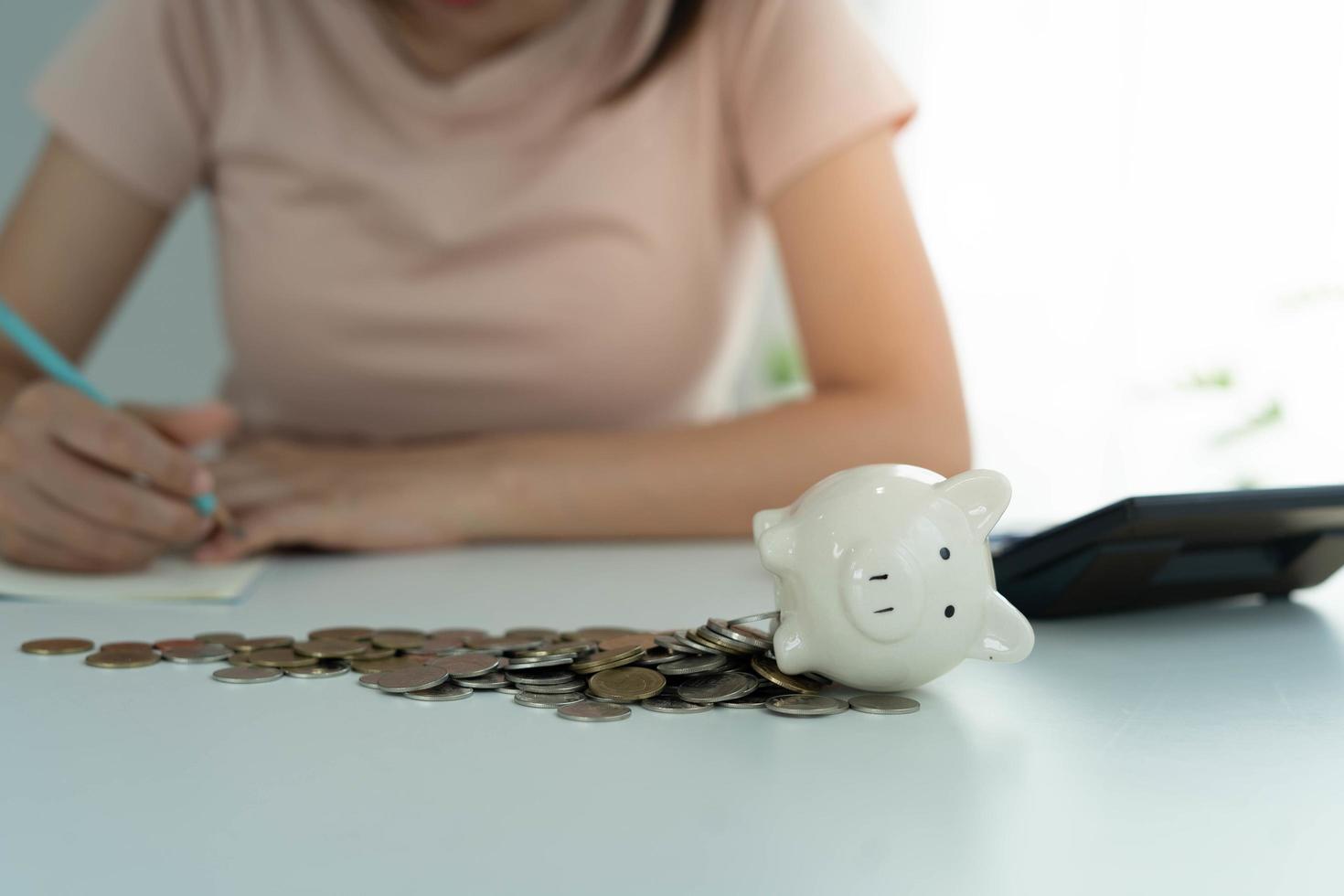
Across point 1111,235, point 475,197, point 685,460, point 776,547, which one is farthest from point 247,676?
point 1111,235

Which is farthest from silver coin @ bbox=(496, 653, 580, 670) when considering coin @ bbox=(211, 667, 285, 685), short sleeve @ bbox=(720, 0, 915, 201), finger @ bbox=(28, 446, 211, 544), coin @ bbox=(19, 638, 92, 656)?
short sleeve @ bbox=(720, 0, 915, 201)

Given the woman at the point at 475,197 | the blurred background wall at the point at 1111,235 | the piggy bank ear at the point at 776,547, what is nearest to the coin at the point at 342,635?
the piggy bank ear at the point at 776,547

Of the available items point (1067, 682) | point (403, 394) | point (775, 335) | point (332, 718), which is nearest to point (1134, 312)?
point (775, 335)

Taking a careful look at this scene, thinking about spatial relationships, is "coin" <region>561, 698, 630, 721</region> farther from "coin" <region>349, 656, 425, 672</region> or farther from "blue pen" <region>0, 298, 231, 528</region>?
"blue pen" <region>0, 298, 231, 528</region>

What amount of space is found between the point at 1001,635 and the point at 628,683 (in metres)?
0.15

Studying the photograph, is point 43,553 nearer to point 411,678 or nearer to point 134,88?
point 411,678

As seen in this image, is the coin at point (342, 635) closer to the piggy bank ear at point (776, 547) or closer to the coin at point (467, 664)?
the coin at point (467, 664)

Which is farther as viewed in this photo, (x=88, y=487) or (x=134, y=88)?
(x=134, y=88)

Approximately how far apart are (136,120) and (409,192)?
0.98ft

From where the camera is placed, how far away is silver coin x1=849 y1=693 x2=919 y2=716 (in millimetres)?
434

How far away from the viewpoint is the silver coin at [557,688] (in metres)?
0.46

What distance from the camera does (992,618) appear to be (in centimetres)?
45

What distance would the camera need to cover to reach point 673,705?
0.44m

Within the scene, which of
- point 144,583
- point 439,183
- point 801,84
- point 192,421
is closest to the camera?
point 144,583
